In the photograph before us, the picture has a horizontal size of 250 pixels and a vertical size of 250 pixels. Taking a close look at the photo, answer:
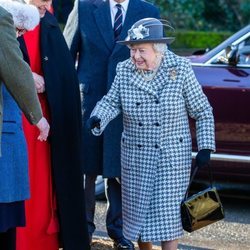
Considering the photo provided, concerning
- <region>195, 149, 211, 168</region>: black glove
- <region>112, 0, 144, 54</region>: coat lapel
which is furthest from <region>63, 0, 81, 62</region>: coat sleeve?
<region>195, 149, 211, 168</region>: black glove

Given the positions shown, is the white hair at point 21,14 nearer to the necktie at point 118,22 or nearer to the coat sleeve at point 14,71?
the coat sleeve at point 14,71

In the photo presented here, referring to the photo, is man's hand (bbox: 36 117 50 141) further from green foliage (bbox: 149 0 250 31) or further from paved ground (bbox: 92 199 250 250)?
green foliage (bbox: 149 0 250 31)

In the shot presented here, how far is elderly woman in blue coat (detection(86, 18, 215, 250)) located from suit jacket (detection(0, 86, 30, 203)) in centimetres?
71

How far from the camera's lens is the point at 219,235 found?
750 centimetres

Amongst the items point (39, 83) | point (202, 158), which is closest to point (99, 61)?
point (39, 83)

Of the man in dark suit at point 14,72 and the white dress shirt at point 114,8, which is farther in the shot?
the white dress shirt at point 114,8

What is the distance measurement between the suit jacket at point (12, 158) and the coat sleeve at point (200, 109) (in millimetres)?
1104

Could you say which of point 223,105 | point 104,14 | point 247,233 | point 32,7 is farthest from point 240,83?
point 32,7

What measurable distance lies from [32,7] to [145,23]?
834 mm

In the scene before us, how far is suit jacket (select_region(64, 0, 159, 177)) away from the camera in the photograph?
6438 mm

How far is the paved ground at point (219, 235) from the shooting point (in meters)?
7.04

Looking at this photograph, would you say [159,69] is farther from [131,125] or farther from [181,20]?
[181,20]

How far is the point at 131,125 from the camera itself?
18.9 ft

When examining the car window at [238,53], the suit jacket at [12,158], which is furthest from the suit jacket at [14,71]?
the car window at [238,53]
